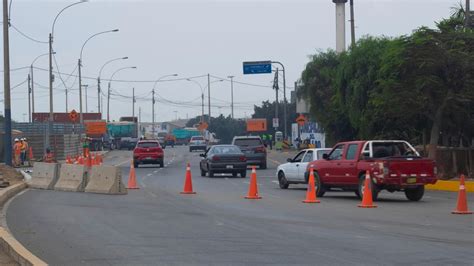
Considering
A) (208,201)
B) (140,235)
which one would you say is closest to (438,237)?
(140,235)

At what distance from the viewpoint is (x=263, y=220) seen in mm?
18266

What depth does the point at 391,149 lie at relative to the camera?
2442 centimetres

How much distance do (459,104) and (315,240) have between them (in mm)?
17165

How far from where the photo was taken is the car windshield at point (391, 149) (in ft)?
78.8

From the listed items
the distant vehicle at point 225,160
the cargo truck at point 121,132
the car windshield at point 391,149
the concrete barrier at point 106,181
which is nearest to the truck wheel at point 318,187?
the car windshield at point 391,149

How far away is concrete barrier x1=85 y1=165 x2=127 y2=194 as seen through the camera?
88.0ft

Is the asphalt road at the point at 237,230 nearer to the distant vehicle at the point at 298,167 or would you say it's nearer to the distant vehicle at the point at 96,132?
the distant vehicle at the point at 298,167

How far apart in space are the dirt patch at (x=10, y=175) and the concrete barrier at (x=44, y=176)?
3.00ft

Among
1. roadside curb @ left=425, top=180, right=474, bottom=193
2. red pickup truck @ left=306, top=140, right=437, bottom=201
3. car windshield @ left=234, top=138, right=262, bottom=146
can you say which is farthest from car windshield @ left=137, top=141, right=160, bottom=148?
red pickup truck @ left=306, top=140, right=437, bottom=201

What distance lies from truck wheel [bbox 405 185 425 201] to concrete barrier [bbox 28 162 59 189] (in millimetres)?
12813

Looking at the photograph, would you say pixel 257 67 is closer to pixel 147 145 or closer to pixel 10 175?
pixel 147 145

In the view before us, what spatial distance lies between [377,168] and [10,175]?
16442 mm

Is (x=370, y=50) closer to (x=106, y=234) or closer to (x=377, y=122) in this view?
(x=377, y=122)

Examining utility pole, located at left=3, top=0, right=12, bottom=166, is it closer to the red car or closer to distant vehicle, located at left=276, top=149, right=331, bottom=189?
distant vehicle, located at left=276, top=149, right=331, bottom=189
